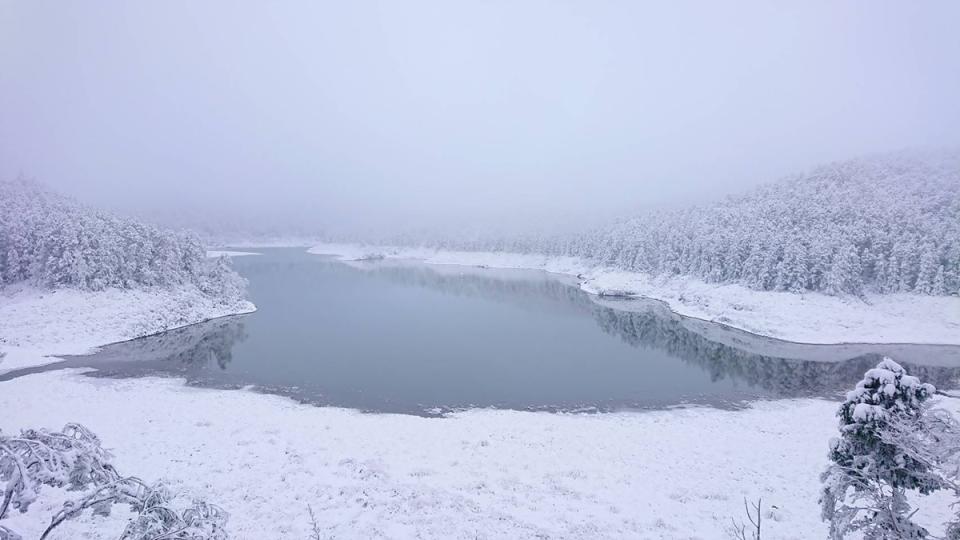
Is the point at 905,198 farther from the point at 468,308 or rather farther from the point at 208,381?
the point at 208,381

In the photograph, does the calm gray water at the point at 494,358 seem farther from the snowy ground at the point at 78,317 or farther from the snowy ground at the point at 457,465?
the snowy ground at the point at 457,465

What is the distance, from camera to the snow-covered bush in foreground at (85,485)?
559 cm

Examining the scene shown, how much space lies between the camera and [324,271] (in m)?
142

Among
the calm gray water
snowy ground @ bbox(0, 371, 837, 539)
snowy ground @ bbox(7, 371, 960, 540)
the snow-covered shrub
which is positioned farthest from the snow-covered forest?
the snow-covered shrub

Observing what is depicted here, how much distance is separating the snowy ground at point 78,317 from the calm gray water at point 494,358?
2.64 meters

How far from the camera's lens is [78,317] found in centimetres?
5491

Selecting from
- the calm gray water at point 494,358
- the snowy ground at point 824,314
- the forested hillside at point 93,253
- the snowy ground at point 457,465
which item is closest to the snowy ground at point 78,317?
the forested hillside at point 93,253

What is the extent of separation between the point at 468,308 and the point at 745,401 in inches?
2027

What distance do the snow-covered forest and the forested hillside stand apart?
81239 millimetres

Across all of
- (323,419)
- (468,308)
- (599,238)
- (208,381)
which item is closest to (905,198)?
(599,238)

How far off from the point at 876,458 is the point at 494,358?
3908cm

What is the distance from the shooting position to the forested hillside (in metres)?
60.0

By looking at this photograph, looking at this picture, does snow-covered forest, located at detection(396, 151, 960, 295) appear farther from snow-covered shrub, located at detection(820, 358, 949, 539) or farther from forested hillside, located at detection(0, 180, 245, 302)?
forested hillside, located at detection(0, 180, 245, 302)

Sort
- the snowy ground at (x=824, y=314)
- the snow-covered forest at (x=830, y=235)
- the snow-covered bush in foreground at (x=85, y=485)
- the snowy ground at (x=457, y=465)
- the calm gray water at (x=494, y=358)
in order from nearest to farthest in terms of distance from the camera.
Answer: the snow-covered bush in foreground at (x=85, y=485), the snowy ground at (x=457, y=465), the calm gray water at (x=494, y=358), the snowy ground at (x=824, y=314), the snow-covered forest at (x=830, y=235)
